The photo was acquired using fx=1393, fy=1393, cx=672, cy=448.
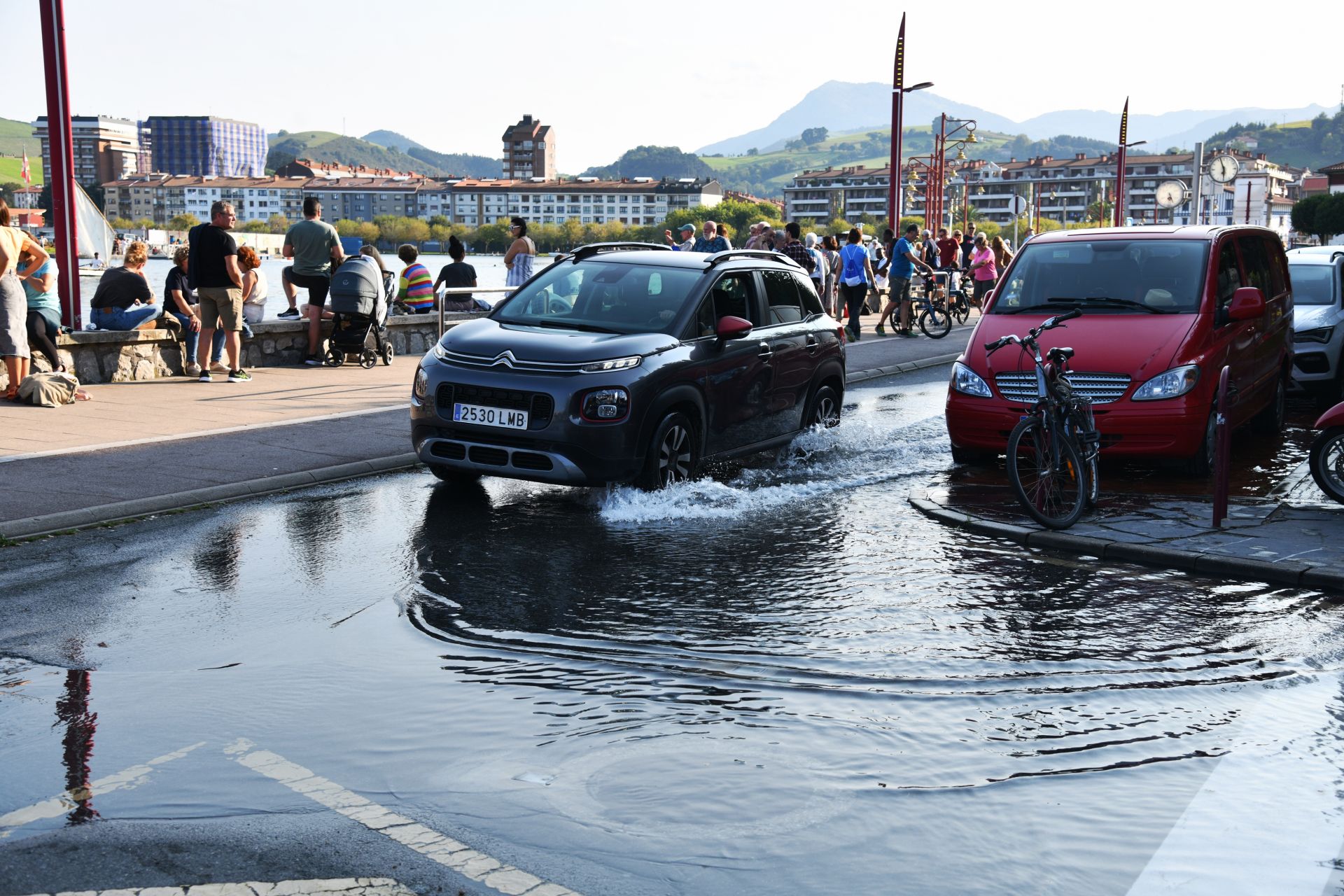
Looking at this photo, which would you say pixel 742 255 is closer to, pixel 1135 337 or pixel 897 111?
pixel 1135 337

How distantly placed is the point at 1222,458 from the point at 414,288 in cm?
1467

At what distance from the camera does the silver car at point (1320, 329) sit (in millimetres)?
15414

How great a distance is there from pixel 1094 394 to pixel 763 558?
3.50m

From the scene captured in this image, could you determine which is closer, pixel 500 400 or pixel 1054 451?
pixel 1054 451

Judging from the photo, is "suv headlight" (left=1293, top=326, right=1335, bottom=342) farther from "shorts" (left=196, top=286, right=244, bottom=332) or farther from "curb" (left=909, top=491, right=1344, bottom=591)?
"shorts" (left=196, top=286, right=244, bottom=332)

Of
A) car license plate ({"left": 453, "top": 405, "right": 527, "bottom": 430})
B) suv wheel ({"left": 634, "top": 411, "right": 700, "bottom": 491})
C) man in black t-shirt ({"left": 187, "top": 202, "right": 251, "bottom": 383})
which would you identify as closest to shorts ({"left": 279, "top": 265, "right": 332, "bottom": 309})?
man in black t-shirt ({"left": 187, "top": 202, "right": 251, "bottom": 383})

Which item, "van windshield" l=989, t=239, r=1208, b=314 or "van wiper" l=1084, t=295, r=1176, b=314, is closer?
"van wiper" l=1084, t=295, r=1176, b=314

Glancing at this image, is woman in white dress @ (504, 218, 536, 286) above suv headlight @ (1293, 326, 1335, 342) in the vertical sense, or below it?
above

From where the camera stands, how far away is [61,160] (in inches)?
609

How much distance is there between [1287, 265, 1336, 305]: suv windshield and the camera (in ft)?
52.8

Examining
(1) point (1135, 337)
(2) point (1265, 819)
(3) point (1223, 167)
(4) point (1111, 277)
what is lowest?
(2) point (1265, 819)

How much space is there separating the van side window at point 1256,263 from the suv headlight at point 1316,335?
2955 mm

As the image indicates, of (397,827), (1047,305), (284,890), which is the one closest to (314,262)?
(1047,305)

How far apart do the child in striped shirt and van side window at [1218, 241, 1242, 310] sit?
12.5 meters
